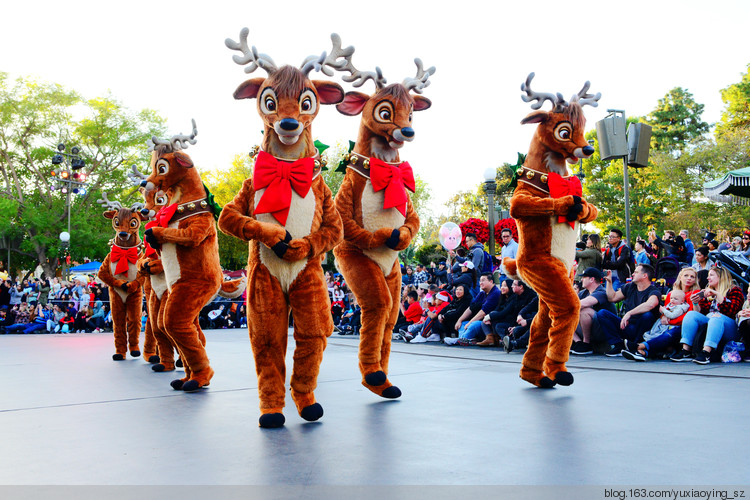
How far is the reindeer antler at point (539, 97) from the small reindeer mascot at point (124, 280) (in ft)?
16.8

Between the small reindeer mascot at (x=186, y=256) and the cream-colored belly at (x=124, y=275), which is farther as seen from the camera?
the cream-colored belly at (x=124, y=275)

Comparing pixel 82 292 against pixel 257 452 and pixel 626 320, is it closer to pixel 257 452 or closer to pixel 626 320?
pixel 626 320

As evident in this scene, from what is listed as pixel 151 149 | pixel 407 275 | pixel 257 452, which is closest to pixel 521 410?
pixel 257 452

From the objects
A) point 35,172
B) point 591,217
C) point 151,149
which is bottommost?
point 591,217

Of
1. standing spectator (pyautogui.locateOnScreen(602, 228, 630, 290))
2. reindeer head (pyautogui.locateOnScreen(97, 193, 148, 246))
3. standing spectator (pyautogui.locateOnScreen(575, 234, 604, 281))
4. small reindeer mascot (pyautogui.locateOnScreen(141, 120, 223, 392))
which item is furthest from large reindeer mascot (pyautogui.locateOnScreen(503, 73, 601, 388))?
reindeer head (pyautogui.locateOnScreen(97, 193, 148, 246))

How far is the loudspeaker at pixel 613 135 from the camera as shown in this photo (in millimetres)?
9719

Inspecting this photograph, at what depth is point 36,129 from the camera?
3012cm

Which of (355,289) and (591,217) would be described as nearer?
(355,289)

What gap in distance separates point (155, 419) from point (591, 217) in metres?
3.42

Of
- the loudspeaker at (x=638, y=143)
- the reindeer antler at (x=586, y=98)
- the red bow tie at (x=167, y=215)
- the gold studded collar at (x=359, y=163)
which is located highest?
the loudspeaker at (x=638, y=143)

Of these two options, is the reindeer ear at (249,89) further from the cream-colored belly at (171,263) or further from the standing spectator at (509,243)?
the standing spectator at (509,243)

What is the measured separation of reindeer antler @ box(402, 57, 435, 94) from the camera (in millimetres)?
4824

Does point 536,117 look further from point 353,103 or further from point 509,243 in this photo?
point 509,243

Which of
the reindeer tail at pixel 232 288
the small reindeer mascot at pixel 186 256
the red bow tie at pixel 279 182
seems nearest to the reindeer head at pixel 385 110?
the red bow tie at pixel 279 182
